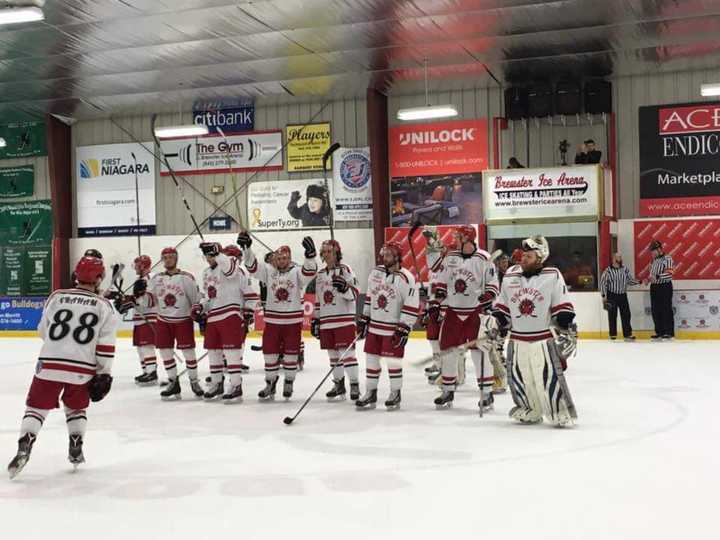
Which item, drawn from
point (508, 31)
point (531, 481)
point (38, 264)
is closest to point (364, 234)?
point (508, 31)

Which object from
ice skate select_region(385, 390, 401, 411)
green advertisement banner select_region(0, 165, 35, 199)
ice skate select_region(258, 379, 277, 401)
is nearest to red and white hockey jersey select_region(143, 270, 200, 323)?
ice skate select_region(258, 379, 277, 401)

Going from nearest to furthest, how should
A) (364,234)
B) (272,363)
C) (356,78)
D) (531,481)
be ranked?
(531,481) → (272,363) → (356,78) → (364,234)

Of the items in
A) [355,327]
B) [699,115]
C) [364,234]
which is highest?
[699,115]

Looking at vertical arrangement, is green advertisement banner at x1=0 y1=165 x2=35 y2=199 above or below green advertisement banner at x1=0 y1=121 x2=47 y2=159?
below

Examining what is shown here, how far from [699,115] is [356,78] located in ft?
20.1

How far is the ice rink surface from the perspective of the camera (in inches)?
165

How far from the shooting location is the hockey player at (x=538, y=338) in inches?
265

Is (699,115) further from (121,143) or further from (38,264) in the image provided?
(38,264)

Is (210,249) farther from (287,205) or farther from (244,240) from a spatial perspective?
(287,205)

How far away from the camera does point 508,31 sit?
521 inches

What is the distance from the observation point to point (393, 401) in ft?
25.9

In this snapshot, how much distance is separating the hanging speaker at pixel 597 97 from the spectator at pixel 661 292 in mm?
2827

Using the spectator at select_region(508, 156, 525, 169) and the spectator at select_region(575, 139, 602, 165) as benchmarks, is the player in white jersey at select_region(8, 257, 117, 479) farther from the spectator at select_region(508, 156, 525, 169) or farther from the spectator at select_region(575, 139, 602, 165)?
the spectator at select_region(575, 139, 602, 165)

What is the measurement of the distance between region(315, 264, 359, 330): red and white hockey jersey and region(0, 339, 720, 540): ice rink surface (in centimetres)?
83
